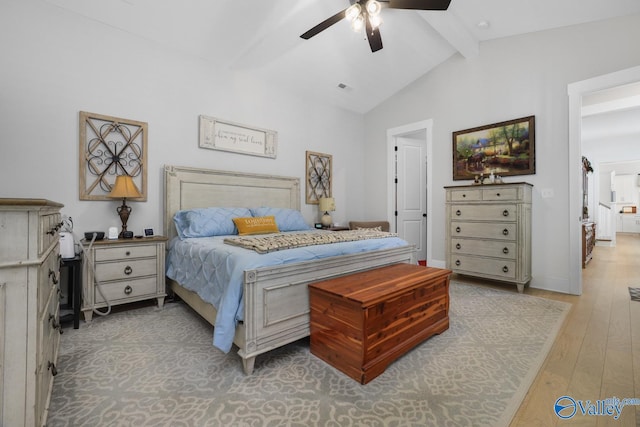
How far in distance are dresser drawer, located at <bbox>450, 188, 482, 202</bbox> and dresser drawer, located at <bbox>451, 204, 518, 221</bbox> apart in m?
0.10

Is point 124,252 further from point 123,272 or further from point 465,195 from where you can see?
point 465,195

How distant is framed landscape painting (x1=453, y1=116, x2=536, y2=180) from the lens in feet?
12.5

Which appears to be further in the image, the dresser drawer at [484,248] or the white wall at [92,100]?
the dresser drawer at [484,248]

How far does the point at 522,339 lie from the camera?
2.30 meters

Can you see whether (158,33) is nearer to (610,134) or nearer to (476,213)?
(476,213)

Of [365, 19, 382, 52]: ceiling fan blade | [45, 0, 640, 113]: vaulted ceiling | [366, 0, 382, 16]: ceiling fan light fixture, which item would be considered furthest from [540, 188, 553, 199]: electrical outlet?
Result: [366, 0, 382, 16]: ceiling fan light fixture

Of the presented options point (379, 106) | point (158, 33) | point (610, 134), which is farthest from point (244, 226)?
point (610, 134)

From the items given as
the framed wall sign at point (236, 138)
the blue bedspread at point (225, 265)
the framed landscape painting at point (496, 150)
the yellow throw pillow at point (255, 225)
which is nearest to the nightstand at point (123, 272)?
the blue bedspread at point (225, 265)

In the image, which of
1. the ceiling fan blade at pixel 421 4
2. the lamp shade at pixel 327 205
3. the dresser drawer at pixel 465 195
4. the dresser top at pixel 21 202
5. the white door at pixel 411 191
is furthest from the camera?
the white door at pixel 411 191

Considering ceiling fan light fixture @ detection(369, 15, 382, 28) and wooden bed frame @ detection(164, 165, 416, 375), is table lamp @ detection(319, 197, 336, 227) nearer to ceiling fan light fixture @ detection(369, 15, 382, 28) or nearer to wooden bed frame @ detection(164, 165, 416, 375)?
wooden bed frame @ detection(164, 165, 416, 375)

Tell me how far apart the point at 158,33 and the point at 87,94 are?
103 cm

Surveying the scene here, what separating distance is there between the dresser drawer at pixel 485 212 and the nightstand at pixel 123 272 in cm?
A: 367

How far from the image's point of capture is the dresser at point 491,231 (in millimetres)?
3504

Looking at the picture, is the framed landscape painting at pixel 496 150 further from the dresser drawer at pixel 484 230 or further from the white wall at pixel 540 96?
the dresser drawer at pixel 484 230
